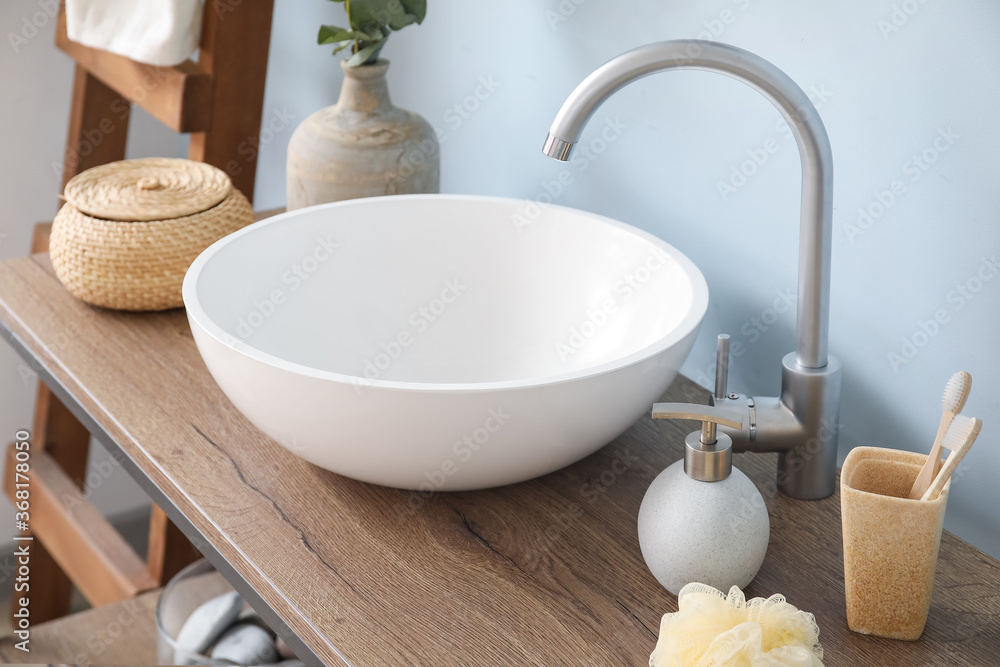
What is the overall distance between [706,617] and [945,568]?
0.25 meters

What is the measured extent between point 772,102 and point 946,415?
23 centimetres

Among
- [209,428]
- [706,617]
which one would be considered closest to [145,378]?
[209,428]

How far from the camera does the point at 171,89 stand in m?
1.27

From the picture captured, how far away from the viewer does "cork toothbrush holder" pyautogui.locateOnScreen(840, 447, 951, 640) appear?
57cm

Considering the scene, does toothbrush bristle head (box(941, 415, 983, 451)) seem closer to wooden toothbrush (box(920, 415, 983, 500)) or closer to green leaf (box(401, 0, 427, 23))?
wooden toothbrush (box(920, 415, 983, 500))

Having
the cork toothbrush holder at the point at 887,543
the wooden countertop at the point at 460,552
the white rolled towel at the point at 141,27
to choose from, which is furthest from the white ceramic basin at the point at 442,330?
the white rolled towel at the point at 141,27

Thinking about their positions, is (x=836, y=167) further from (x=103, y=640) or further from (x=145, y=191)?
(x=103, y=640)

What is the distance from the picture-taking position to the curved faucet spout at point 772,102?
2.08 ft

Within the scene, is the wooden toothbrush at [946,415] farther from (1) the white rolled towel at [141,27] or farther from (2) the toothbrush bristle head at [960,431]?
(1) the white rolled towel at [141,27]

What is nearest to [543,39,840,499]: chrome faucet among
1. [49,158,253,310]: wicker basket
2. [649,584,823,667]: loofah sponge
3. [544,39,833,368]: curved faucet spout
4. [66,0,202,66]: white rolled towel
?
[544,39,833,368]: curved faucet spout

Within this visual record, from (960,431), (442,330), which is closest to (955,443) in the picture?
(960,431)

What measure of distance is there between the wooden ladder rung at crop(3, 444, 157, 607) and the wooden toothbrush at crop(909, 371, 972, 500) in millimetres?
1135

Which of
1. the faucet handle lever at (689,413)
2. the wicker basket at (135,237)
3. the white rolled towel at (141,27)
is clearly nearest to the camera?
the faucet handle lever at (689,413)

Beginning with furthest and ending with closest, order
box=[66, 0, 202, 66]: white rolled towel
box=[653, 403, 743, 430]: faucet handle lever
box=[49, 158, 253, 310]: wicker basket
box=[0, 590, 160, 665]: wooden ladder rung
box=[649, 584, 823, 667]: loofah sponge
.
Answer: box=[0, 590, 160, 665]: wooden ladder rung → box=[66, 0, 202, 66]: white rolled towel → box=[49, 158, 253, 310]: wicker basket → box=[653, 403, 743, 430]: faucet handle lever → box=[649, 584, 823, 667]: loofah sponge
